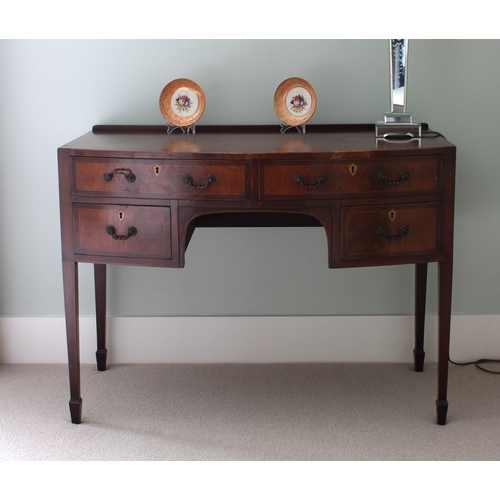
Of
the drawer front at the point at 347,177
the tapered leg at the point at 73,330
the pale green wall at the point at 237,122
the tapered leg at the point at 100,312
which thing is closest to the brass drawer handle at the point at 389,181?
the drawer front at the point at 347,177

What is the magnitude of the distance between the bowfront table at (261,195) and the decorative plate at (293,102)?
242 mm

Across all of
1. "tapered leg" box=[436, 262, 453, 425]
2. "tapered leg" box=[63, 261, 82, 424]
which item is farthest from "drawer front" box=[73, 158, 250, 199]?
"tapered leg" box=[436, 262, 453, 425]

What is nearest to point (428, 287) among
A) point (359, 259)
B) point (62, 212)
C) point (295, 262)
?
point (295, 262)

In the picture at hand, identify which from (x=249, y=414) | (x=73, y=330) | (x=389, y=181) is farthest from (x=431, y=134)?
(x=73, y=330)

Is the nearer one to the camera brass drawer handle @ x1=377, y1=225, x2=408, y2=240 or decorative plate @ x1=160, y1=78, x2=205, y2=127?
brass drawer handle @ x1=377, y1=225, x2=408, y2=240

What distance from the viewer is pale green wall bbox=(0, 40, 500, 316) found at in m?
2.58

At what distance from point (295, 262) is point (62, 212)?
910 mm

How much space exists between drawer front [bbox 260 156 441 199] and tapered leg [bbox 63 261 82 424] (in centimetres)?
65

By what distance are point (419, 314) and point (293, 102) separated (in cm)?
89

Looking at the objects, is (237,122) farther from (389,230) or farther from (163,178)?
(389,230)

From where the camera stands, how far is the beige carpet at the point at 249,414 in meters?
2.16

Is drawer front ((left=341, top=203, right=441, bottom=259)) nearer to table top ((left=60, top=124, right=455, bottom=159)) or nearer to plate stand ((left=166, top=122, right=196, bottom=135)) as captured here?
table top ((left=60, top=124, right=455, bottom=159))

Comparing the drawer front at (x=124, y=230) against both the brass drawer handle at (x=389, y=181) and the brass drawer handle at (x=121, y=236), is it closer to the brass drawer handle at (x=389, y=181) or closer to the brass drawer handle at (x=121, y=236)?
the brass drawer handle at (x=121, y=236)

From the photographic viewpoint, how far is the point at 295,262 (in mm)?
2713
